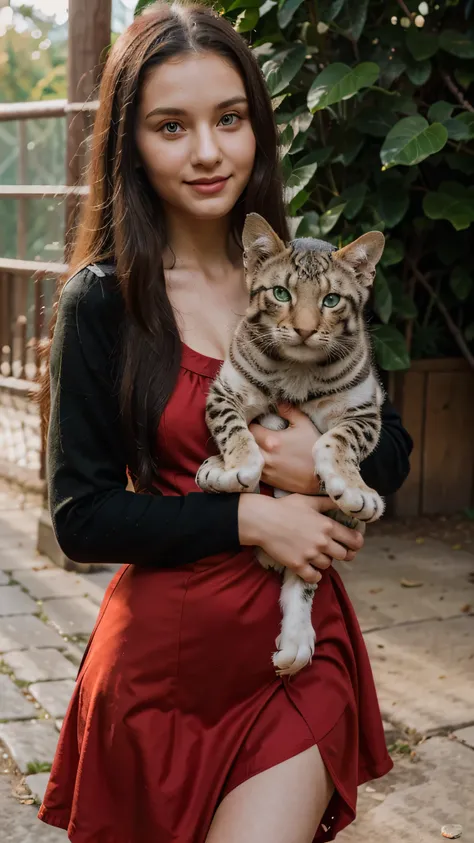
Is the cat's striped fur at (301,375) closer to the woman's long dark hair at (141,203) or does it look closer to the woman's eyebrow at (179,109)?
the woman's long dark hair at (141,203)

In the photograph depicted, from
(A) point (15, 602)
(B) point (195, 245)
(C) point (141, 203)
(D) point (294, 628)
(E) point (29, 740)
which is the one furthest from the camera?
(A) point (15, 602)

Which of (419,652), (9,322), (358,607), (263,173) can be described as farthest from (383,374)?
(263,173)

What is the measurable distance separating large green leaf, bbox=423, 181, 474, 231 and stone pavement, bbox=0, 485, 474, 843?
5.32 feet

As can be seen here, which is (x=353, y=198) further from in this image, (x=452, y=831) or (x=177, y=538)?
(x=177, y=538)

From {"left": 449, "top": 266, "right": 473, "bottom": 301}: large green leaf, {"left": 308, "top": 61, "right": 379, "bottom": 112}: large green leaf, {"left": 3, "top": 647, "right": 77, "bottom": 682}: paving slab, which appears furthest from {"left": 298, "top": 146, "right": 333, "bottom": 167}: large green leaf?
{"left": 3, "top": 647, "right": 77, "bottom": 682}: paving slab

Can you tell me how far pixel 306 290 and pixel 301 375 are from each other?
0.18 meters

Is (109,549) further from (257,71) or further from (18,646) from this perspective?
(18,646)

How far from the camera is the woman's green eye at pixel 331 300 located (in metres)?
1.88

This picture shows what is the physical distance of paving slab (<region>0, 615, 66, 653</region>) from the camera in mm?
3693

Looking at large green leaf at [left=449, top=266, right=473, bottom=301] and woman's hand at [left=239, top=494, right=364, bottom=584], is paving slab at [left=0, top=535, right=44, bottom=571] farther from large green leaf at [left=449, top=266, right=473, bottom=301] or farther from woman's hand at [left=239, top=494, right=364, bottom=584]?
woman's hand at [left=239, top=494, right=364, bottom=584]

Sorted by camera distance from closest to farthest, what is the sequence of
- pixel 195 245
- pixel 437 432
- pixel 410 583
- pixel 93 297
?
pixel 93 297 → pixel 195 245 → pixel 410 583 → pixel 437 432

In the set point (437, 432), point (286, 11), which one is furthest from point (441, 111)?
point (437, 432)

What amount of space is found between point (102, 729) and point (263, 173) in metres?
1.25

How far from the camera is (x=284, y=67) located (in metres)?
4.42
